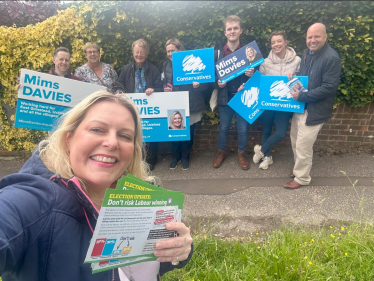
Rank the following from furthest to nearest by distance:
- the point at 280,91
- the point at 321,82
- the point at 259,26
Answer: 1. the point at 259,26
2. the point at 280,91
3. the point at 321,82

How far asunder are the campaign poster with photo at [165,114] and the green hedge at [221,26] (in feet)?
3.14

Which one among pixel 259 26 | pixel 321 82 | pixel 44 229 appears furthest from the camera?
pixel 259 26

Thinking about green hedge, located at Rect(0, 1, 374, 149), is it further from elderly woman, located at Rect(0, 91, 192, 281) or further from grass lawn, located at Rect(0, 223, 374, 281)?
elderly woman, located at Rect(0, 91, 192, 281)

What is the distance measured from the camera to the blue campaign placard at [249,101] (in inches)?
169

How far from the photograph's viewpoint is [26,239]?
1022mm

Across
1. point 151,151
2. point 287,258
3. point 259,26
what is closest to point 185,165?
point 151,151

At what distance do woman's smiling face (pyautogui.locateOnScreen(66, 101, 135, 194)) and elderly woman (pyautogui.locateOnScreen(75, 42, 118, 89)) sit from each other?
3.26m

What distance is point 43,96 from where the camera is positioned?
13.7 feet

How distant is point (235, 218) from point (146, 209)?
2686mm

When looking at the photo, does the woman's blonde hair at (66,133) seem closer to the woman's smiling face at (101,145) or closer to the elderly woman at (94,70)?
the woman's smiling face at (101,145)

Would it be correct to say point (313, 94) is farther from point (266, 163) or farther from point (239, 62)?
point (266, 163)

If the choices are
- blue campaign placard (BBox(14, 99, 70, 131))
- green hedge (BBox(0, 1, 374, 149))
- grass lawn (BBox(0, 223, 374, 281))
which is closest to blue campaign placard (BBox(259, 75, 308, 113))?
green hedge (BBox(0, 1, 374, 149))

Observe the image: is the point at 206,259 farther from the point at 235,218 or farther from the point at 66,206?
the point at 66,206

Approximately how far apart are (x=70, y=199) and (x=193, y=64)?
3499mm
